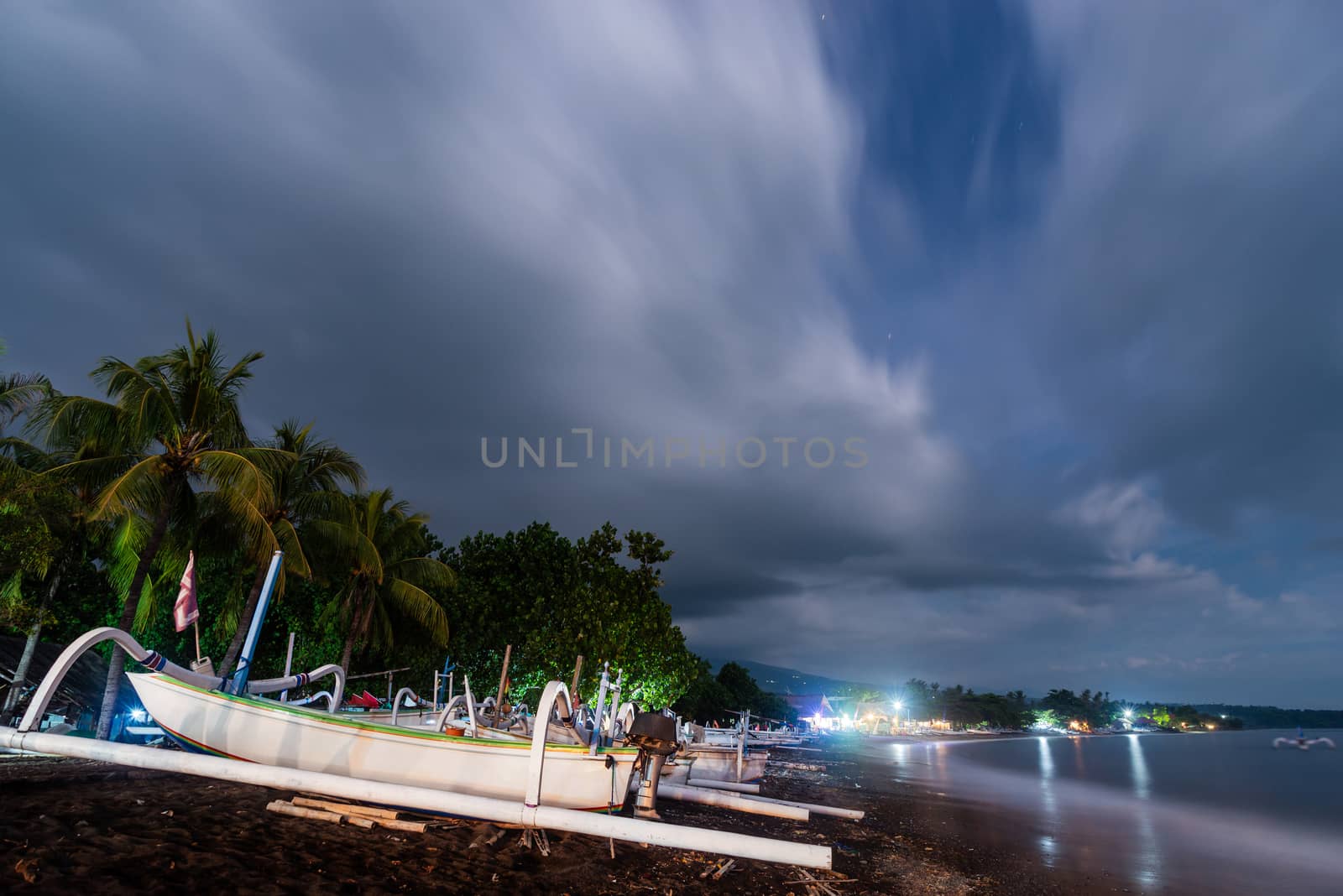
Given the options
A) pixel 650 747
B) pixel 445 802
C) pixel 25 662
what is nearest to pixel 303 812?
pixel 445 802

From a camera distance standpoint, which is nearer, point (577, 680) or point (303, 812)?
point (303, 812)

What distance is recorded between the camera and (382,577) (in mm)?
26781

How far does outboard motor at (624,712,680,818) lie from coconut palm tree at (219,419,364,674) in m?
13.8

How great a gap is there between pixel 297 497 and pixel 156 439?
6.79 metres

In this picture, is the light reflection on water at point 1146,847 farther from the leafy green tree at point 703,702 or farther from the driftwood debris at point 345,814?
the leafy green tree at point 703,702

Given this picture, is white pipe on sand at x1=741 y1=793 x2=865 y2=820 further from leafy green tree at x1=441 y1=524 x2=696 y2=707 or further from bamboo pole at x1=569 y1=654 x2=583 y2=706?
leafy green tree at x1=441 y1=524 x2=696 y2=707

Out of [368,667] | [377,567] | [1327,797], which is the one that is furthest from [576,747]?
[1327,797]

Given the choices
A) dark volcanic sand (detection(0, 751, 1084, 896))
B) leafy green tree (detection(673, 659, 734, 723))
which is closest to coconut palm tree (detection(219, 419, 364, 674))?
dark volcanic sand (detection(0, 751, 1084, 896))

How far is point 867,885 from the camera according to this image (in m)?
11.8

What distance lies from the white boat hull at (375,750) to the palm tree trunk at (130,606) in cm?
365

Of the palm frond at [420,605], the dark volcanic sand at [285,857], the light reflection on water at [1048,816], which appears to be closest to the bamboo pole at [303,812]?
the dark volcanic sand at [285,857]

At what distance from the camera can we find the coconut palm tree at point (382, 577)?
→ 1032 inches

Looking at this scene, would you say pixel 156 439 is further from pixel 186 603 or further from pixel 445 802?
pixel 445 802

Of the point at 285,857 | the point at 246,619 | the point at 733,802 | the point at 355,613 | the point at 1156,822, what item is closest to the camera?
the point at 285,857
